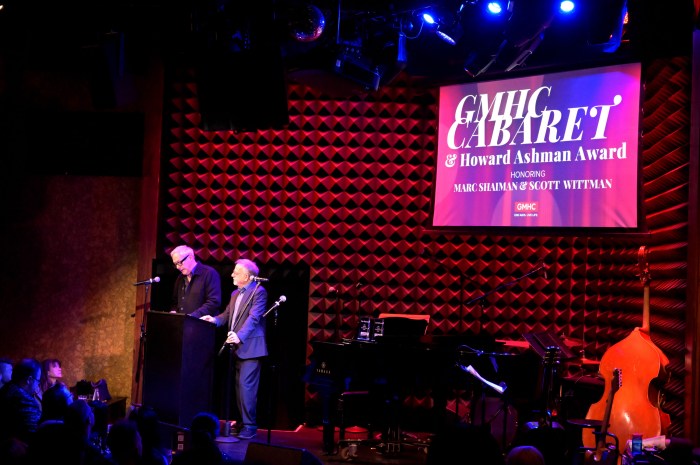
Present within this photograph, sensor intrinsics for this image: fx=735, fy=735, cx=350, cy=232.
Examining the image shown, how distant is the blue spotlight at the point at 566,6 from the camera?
565 cm

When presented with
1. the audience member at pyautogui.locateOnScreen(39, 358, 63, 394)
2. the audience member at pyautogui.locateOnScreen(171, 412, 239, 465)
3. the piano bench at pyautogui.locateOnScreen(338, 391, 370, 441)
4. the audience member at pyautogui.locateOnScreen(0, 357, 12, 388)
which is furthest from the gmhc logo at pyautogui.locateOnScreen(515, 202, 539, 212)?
Answer: the audience member at pyautogui.locateOnScreen(0, 357, 12, 388)

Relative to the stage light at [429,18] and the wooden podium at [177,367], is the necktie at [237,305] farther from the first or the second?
the stage light at [429,18]

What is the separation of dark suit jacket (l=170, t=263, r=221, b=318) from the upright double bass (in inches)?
144

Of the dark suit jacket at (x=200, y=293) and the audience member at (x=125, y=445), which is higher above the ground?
the dark suit jacket at (x=200, y=293)

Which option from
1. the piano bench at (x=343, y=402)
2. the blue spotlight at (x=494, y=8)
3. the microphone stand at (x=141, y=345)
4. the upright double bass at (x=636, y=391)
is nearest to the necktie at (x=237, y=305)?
the microphone stand at (x=141, y=345)

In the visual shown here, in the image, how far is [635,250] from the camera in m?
6.88

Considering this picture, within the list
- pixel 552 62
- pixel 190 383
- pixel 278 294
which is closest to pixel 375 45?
pixel 552 62

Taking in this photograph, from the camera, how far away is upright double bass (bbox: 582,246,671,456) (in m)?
5.25

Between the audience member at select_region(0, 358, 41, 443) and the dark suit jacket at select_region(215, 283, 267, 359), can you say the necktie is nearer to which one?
the dark suit jacket at select_region(215, 283, 267, 359)

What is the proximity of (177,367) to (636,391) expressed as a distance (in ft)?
11.9

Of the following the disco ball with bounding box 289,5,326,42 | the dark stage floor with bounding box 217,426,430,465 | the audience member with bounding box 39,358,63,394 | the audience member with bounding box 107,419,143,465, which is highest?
the disco ball with bounding box 289,5,326,42

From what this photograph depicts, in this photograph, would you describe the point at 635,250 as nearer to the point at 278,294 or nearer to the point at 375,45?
the point at 375,45

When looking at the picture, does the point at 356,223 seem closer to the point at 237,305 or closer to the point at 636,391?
the point at 237,305

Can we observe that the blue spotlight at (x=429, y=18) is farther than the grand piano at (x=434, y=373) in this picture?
Yes
